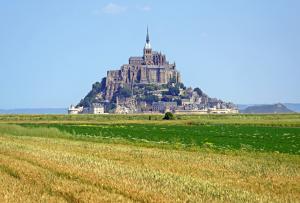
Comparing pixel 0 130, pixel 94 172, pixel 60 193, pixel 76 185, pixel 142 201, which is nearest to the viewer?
pixel 142 201

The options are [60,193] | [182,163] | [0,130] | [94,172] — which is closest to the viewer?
[60,193]

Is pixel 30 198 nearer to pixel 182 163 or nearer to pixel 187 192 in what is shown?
pixel 187 192

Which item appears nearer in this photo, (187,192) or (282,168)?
(187,192)

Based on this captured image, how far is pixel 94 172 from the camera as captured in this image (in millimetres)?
17406

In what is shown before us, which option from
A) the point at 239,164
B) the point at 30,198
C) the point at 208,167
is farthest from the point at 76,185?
the point at 239,164

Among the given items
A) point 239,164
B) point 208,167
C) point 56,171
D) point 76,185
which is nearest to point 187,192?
point 76,185

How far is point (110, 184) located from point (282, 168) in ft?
→ 29.6

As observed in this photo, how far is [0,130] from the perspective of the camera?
178ft

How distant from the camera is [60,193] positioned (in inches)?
538

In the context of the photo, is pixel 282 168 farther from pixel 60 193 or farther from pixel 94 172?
pixel 60 193

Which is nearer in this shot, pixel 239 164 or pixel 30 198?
pixel 30 198

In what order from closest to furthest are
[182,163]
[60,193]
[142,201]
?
[142,201] → [60,193] → [182,163]

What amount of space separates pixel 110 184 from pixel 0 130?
4173cm

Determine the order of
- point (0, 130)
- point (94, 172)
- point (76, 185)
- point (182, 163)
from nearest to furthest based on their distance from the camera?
1. point (76, 185)
2. point (94, 172)
3. point (182, 163)
4. point (0, 130)
